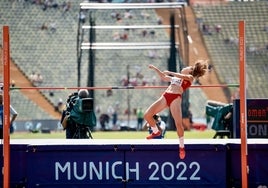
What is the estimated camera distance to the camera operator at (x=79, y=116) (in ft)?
56.5

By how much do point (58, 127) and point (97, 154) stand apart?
25439 mm

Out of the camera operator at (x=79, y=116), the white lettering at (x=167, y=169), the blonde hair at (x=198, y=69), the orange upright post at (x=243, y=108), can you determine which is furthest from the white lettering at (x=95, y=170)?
the camera operator at (x=79, y=116)

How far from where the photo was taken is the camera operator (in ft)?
56.5

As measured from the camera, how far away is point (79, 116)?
57.6ft

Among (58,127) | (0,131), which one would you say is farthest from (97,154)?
(58,127)

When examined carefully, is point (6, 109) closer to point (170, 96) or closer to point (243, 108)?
point (170, 96)

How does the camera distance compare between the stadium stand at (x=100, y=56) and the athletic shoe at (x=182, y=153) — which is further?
the stadium stand at (x=100, y=56)

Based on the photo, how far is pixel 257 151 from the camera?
42.8 ft

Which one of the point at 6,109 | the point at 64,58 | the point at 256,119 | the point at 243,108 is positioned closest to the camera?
the point at 243,108

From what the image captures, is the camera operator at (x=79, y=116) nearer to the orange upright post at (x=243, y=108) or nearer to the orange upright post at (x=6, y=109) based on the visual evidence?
the orange upright post at (x=6, y=109)

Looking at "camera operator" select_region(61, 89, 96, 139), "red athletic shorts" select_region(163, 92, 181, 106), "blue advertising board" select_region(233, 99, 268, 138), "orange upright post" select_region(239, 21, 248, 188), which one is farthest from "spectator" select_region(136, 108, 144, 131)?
"orange upright post" select_region(239, 21, 248, 188)

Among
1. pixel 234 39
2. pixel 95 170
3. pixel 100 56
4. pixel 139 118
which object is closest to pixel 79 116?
pixel 95 170

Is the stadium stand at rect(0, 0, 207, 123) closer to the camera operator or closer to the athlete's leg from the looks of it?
the camera operator

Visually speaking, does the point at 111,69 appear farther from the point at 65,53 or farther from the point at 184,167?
the point at 184,167
